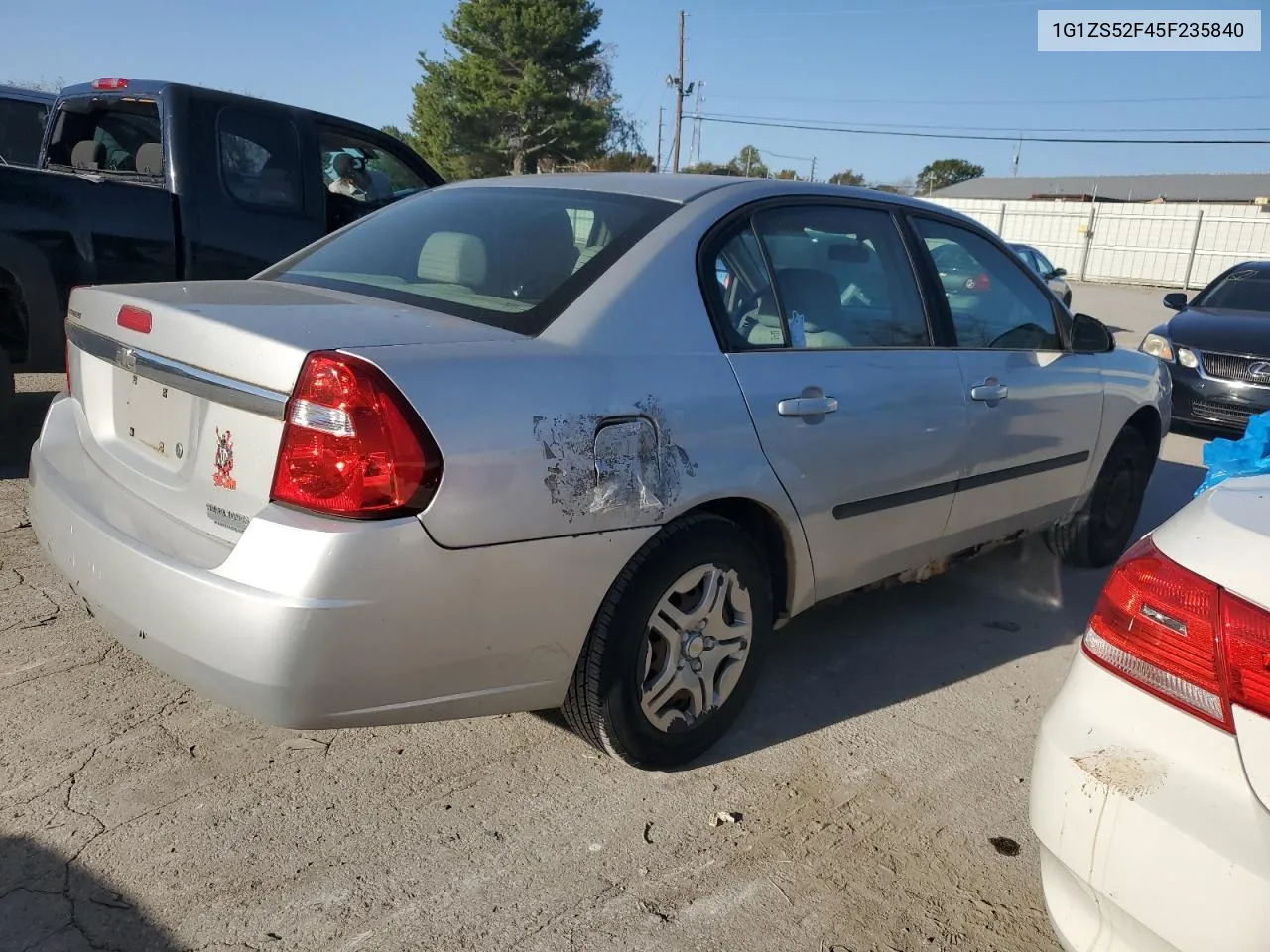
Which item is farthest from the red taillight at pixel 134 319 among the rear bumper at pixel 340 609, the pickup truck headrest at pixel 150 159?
the pickup truck headrest at pixel 150 159

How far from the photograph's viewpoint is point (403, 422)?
209 cm

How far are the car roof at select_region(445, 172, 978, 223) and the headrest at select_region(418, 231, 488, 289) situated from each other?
0.40 meters

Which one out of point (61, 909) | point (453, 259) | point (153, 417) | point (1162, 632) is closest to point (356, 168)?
point (453, 259)

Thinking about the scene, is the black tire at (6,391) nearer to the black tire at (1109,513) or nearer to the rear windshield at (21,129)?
the rear windshield at (21,129)

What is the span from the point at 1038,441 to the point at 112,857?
3347mm

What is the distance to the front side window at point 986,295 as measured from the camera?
3715 mm

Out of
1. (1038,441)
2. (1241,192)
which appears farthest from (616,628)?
(1241,192)

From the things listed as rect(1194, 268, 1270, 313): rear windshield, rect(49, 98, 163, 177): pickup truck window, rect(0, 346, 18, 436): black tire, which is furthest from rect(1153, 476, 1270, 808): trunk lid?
rect(1194, 268, 1270, 313): rear windshield

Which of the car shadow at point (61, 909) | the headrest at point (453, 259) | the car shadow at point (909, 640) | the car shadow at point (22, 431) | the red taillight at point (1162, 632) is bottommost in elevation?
the car shadow at point (909, 640)

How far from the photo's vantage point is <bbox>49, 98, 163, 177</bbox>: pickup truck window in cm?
570

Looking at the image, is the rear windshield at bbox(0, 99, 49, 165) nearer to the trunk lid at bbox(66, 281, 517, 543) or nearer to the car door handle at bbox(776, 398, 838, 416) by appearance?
the trunk lid at bbox(66, 281, 517, 543)

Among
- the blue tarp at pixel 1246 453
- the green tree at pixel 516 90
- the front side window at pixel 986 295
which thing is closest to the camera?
the front side window at pixel 986 295

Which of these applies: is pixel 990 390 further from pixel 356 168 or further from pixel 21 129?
pixel 21 129

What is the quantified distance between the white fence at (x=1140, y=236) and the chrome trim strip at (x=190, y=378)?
107 ft
